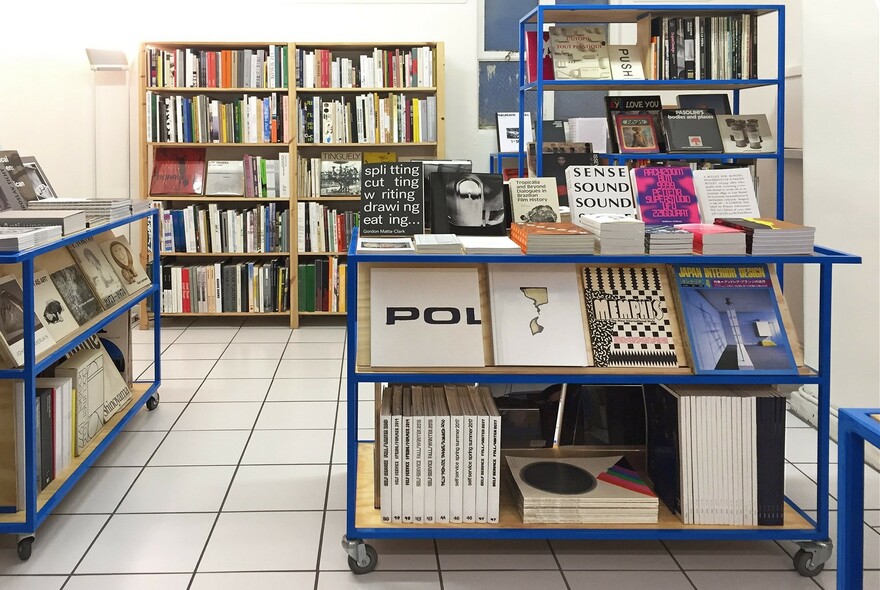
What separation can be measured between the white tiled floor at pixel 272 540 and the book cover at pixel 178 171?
2.35 metres

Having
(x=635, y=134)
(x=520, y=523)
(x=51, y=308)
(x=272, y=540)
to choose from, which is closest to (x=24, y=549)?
(x=272, y=540)

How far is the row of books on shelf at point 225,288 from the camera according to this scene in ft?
19.6

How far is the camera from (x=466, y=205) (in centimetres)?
293

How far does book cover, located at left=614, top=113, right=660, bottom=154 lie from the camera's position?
4273mm

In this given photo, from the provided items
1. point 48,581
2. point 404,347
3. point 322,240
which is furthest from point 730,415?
point 322,240

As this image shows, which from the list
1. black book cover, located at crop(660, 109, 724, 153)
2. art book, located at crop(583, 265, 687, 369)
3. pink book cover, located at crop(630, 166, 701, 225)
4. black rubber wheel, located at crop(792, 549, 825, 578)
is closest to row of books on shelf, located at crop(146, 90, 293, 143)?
black book cover, located at crop(660, 109, 724, 153)

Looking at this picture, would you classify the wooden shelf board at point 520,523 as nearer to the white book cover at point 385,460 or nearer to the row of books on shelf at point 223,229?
the white book cover at point 385,460

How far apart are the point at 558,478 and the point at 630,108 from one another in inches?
88.9

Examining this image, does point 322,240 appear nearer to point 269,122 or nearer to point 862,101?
point 269,122

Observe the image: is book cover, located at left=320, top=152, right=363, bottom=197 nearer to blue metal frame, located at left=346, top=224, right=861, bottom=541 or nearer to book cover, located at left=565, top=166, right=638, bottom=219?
book cover, located at left=565, top=166, right=638, bottom=219

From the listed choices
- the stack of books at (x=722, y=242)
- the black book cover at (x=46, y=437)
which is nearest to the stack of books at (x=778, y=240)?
the stack of books at (x=722, y=242)

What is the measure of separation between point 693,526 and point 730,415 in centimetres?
35

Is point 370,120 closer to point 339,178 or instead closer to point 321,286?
point 339,178

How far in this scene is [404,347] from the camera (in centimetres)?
261
